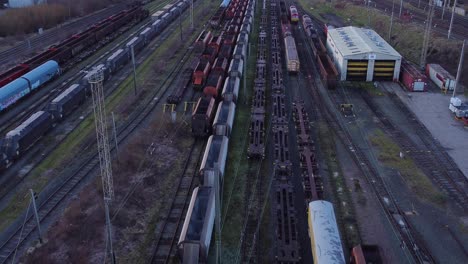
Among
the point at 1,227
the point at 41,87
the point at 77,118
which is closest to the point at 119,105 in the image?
the point at 77,118

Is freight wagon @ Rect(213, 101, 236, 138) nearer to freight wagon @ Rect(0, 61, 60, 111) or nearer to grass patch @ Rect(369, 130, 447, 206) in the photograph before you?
grass patch @ Rect(369, 130, 447, 206)

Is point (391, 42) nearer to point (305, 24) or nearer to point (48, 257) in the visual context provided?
point (305, 24)

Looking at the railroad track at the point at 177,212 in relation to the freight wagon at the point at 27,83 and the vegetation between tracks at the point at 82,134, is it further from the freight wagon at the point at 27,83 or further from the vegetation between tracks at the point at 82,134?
the freight wagon at the point at 27,83

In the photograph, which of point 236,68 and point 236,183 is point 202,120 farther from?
point 236,68

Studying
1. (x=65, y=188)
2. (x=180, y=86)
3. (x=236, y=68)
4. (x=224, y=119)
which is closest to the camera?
(x=65, y=188)

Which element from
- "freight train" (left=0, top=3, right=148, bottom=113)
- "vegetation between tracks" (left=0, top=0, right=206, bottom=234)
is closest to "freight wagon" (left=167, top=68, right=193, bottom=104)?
"vegetation between tracks" (left=0, top=0, right=206, bottom=234)

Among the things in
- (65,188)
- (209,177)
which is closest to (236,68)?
(209,177)

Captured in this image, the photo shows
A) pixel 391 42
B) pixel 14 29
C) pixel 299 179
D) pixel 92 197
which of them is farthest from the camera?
pixel 14 29

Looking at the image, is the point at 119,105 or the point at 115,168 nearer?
the point at 115,168
